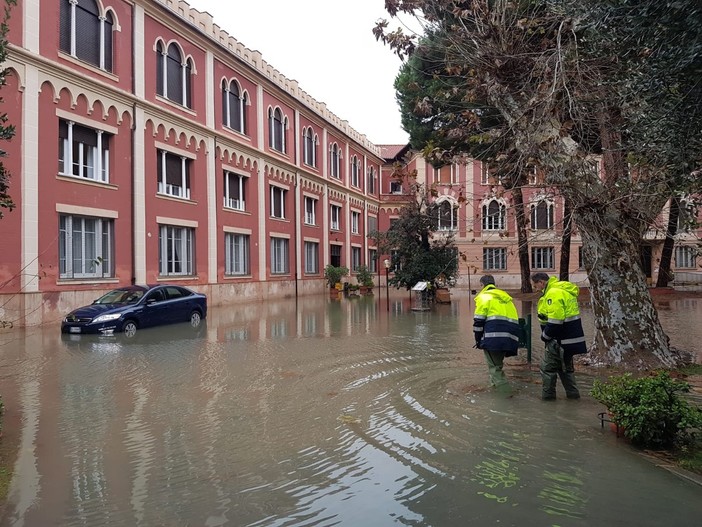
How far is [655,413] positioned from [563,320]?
1.96 m

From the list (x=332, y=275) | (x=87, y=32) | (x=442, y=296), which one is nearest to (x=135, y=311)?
(x=87, y=32)

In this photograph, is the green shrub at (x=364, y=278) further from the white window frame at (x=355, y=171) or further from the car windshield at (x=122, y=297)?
the car windshield at (x=122, y=297)

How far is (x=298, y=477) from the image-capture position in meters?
Answer: 4.47

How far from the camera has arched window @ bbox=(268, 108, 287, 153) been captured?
30234 millimetres

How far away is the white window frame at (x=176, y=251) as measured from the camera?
21.8 m

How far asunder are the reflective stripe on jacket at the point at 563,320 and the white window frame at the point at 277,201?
2492 cm

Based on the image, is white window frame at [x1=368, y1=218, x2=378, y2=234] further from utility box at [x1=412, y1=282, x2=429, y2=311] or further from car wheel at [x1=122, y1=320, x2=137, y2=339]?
car wheel at [x1=122, y1=320, x2=137, y2=339]

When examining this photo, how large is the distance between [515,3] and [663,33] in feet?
17.7

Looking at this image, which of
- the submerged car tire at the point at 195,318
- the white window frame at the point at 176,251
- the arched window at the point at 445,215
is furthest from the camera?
the arched window at the point at 445,215

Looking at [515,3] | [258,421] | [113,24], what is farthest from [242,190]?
[258,421]

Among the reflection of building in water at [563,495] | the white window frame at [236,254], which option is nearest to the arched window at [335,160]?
the white window frame at [236,254]

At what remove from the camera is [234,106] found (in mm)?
26984

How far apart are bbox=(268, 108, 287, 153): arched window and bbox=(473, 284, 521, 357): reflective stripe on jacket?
2501 cm

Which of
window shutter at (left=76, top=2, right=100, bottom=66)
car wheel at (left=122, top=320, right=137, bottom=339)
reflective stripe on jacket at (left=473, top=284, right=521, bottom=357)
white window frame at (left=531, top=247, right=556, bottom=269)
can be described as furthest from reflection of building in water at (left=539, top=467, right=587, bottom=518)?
white window frame at (left=531, top=247, right=556, bottom=269)
